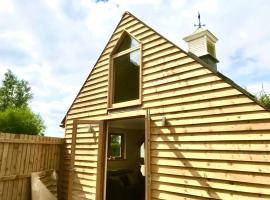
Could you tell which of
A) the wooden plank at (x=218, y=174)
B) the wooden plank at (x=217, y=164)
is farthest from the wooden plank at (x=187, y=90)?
the wooden plank at (x=218, y=174)

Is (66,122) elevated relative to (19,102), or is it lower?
lower

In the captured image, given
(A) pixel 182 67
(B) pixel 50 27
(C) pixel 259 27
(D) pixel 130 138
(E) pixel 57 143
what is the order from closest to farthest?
(A) pixel 182 67
(C) pixel 259 27
(B) pixel 50 27
(E) pixel 57 143
(D) pixel 130 138

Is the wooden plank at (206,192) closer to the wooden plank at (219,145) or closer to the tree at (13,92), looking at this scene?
the wooden plank at (219,145)

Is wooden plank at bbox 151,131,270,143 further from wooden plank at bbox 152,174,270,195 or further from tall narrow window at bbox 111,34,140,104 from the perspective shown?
tall narrow window at bbox 111,34,140,104

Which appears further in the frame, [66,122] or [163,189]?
[66,122]

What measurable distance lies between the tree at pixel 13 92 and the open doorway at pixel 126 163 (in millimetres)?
31130

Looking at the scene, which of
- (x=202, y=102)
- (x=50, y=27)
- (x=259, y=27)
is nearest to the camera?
(x=202, y=102)

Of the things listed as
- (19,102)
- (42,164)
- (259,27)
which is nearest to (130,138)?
(42,164)

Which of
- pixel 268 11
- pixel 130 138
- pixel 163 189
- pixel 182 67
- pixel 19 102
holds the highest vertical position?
pixel 19 102

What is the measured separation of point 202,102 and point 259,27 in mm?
3264

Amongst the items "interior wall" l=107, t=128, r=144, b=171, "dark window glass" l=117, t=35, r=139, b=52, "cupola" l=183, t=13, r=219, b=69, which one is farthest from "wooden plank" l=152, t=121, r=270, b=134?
"interior wall" l=107, t=128, r=144, b=171

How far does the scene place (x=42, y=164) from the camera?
7582mm

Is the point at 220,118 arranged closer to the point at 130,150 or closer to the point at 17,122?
the point at 130,150

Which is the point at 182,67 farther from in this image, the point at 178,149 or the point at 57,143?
the point at 57,143
